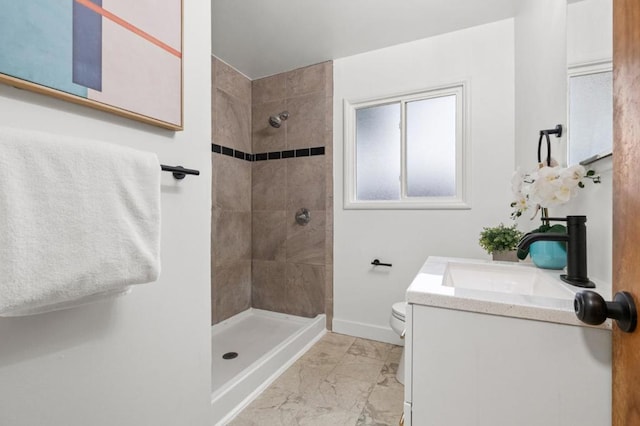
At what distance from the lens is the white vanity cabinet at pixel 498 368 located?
56 centimetres

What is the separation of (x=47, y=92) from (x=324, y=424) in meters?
1.66

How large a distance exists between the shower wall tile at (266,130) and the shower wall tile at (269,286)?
45.1 inches

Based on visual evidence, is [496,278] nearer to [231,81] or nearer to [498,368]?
[498,368]

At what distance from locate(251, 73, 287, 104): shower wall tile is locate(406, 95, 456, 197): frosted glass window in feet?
3.96

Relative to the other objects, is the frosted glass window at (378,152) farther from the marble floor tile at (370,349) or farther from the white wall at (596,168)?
the white wall at (596,168)

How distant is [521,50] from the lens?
1695 millimetres

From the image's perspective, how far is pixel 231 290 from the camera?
2.52 meters

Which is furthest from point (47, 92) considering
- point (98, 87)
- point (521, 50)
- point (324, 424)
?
point (521, 50)

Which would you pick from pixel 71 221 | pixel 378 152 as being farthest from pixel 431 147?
pixel 71 221

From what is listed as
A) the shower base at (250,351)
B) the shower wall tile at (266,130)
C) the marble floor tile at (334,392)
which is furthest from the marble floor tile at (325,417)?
the shower wall tile at (266,130)

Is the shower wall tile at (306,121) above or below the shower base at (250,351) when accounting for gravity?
above

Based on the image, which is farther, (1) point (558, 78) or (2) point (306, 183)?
(2) point (306, 183)

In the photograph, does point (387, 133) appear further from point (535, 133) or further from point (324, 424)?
point (324, 424)

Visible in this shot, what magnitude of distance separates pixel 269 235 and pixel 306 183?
65 cm
